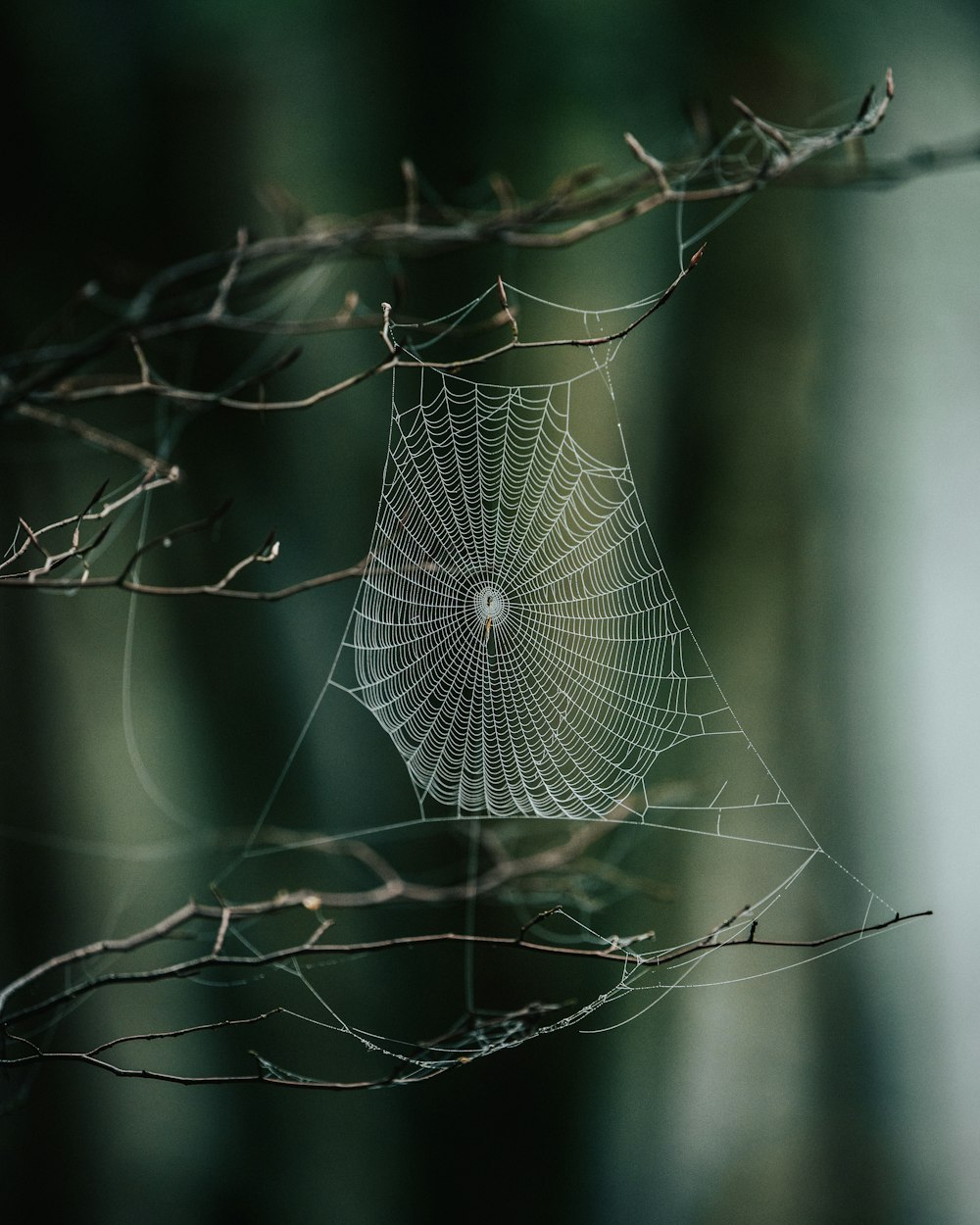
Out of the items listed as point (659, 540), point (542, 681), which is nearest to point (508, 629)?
point (542, 681)

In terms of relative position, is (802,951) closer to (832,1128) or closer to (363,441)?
(832,1128)

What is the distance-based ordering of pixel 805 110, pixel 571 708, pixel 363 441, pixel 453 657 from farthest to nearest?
pixel 363 441
pixel 805 110
pixel 571 708
pixel 453 657

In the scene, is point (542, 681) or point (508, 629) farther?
point (542, 681)

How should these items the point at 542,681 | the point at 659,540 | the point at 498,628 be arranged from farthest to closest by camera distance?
the point at 659,540, the point at 542,681, the point at 498,628

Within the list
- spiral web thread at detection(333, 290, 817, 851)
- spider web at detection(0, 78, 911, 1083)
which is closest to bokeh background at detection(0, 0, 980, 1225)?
spider web at detection(0, 78, 911, 1083)

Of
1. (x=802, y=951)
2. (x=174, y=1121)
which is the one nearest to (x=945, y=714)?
(x=802, y=951)

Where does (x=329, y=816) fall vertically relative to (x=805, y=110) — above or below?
below

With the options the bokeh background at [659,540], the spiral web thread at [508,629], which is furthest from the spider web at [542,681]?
the bokeh background at [659,540]

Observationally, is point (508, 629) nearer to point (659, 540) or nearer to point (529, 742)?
point (529, 742)
